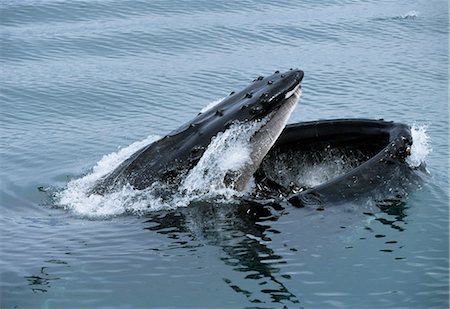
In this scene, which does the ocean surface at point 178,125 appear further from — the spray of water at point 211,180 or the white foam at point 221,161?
the white foam at point 221,161

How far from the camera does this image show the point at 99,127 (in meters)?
14.0

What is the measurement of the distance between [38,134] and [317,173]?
6039 mm

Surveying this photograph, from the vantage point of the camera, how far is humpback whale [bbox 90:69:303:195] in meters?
7.93

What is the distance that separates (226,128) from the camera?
791 centimetres

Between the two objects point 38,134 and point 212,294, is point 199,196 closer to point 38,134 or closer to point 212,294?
point 212,294

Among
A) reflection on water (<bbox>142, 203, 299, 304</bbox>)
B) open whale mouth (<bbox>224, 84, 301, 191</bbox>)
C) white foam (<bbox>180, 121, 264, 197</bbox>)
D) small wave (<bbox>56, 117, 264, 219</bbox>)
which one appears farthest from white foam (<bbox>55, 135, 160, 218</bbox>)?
open whale mouth (<bbox>224, 84, 301, 191</bbox>)

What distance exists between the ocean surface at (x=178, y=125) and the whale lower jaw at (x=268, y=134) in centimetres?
35

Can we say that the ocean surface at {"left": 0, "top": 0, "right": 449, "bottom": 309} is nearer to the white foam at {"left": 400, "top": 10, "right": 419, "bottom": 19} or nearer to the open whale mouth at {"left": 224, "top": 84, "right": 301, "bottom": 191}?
the white foam at {"left": 400, "top": 10, "right": 419, "bottom": 19}

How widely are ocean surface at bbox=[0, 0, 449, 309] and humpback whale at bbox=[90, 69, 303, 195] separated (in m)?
0.25

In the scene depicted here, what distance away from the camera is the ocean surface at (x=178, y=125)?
23.8 ft

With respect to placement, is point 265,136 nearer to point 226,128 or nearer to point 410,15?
point 226,128

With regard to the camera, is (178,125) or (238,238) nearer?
(238,238)

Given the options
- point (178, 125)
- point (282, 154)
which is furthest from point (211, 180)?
point (178, 125)

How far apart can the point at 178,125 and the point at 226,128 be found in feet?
20.3
